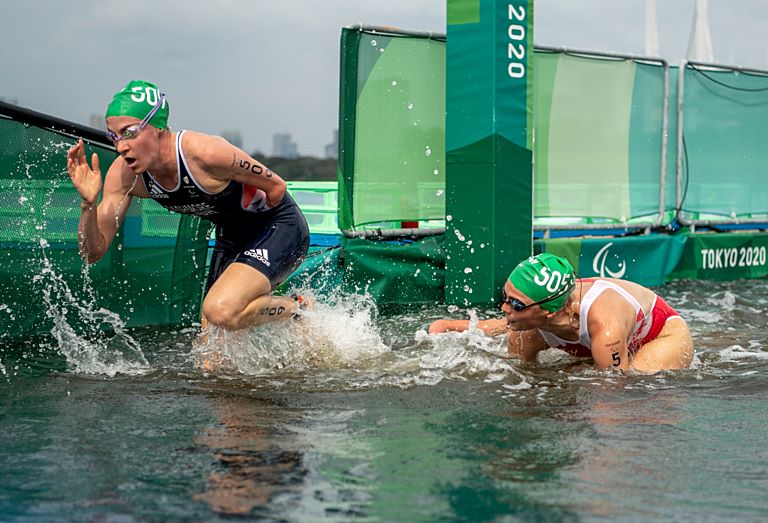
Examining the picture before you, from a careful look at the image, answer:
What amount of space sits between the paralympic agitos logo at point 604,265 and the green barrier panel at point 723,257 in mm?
1006

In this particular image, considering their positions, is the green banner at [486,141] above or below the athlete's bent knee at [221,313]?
above

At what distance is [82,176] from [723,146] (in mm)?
8685

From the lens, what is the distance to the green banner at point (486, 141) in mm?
8680

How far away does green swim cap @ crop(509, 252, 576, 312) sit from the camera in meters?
5.42

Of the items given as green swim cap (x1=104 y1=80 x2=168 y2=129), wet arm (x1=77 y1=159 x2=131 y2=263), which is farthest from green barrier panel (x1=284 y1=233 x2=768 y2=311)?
green swim cap (x1=104 y1=80 x2=168 y2=129)

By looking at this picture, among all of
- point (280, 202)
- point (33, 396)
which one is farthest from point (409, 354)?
point (33, 396)

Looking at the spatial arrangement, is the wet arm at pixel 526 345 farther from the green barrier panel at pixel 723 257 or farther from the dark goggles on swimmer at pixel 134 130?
the green barrier panel at pixel 723 257

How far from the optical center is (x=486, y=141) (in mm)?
8727

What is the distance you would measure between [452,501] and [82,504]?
1298 mm

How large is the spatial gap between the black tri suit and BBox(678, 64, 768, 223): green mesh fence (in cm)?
659

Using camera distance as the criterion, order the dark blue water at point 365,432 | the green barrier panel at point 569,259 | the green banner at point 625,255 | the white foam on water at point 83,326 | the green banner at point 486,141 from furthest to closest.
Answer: the green banner at point 625,255 → the green barrier panel at point 569,259 → the green banner at point 486,141 → the white foam on water at point 83,326 → the dark blue water at point 365,432

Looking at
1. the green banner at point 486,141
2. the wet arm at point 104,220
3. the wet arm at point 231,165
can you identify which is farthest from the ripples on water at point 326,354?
the green banner at point 486,141

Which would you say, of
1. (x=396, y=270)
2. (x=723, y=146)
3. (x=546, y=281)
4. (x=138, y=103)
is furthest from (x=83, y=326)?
(x=723, y=146)

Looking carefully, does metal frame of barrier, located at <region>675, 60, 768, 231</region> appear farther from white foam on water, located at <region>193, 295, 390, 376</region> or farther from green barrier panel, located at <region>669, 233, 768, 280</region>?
white foam on water, located at <region>193, 295, 390, 376</region>
